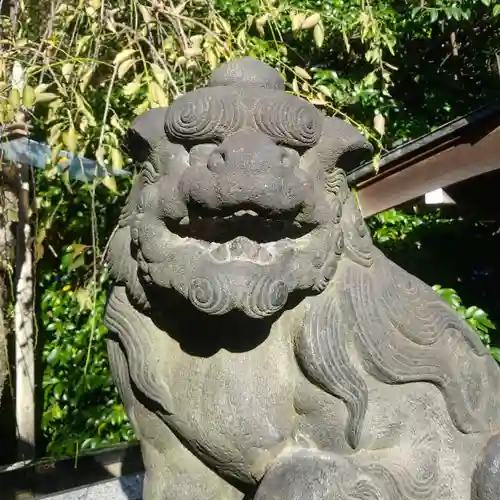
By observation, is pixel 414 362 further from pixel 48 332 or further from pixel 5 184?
pixel 48 332

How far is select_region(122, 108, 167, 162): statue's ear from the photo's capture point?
104cm

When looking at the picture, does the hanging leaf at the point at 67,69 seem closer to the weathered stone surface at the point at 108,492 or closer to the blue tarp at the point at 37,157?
the blue tarp at the point at 37,157

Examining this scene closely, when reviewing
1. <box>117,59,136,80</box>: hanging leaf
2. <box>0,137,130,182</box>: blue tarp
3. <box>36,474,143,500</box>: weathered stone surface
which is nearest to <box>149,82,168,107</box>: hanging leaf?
<box>117,59,136,80</box>: hanging leaf

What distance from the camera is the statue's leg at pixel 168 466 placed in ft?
3.66

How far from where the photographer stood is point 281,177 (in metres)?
0.95

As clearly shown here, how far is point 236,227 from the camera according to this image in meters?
0.99

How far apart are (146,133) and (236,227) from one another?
0.67 ft

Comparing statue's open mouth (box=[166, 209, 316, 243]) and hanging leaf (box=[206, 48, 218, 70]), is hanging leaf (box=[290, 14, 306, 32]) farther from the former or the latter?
statue's open mouth (box=[166, 209, 316, 243])

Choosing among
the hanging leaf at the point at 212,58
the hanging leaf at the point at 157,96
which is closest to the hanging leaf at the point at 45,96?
the hanging leaf at the point at 157,96

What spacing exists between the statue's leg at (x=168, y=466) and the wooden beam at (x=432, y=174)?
5.52 feet

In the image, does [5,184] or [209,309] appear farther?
[5,184]

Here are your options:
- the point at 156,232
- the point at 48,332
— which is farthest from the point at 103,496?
the point at 48,332

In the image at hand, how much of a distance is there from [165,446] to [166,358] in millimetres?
148

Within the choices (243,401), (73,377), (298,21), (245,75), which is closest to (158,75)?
(298,21)
